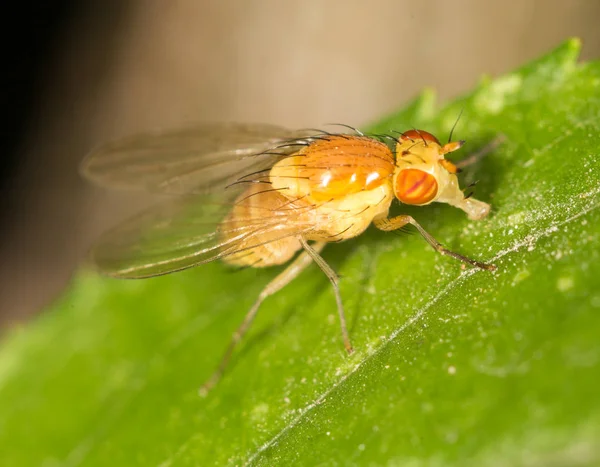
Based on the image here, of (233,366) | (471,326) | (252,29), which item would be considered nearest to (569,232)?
(471,326)

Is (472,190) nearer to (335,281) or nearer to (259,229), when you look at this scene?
(335,281)

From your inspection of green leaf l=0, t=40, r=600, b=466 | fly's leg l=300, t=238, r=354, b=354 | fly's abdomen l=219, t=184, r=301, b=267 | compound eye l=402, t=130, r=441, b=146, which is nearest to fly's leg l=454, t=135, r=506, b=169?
green leaf l=0, t=40, r=600, b=466

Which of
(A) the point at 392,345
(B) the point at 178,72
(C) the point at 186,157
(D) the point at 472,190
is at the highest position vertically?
(B) the point at 178,72

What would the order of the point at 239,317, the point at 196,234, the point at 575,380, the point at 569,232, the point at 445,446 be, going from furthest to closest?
1. the point at 239,317
2. the point at 196,234
3. the point at 569,232
4. the point at 445,446
5. the point at 575,380

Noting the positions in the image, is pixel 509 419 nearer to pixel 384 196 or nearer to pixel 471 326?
pixel 471 326

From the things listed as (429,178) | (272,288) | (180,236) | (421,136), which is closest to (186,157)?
(180,236)

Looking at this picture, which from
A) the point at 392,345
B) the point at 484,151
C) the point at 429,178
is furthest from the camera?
the point at 484,151

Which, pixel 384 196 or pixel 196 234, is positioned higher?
pixel 196 234
